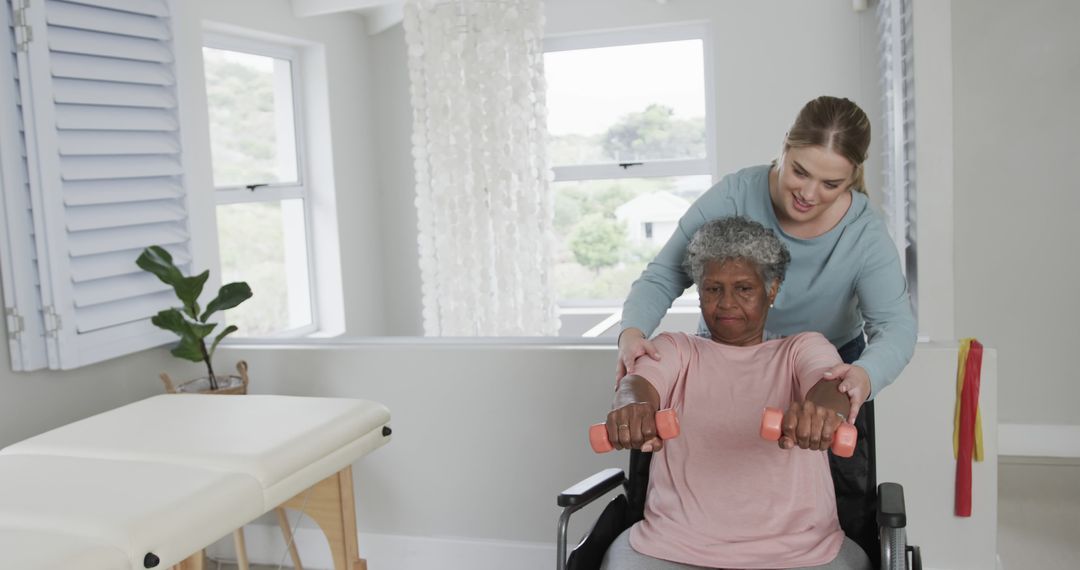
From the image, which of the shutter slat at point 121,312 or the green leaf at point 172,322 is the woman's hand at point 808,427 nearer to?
the green leaf at point 172,322

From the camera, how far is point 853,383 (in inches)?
63.4

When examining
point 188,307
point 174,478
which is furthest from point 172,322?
point 174,478

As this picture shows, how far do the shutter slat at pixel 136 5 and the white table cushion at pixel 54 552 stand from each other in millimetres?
1652

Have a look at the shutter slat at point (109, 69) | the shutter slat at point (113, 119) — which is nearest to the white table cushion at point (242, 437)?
the shutter slat at point (113, 119)

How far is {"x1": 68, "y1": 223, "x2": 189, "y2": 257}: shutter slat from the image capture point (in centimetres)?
256

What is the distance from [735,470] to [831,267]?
0.49 meters

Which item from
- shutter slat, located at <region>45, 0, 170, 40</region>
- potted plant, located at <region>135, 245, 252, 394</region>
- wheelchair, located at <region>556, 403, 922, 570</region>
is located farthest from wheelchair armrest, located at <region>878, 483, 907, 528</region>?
shutter slat, located at <region>45, 0, 170, 40</region>

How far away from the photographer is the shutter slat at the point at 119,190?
252 centimetres

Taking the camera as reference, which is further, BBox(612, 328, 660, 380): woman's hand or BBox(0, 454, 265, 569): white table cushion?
BBox(612, 328, 660, 380): woman's hand

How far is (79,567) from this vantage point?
4.37 feet

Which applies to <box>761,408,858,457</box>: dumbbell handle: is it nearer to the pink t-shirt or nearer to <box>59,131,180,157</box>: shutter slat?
the pink t-shirt

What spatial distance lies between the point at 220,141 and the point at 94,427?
2436mm

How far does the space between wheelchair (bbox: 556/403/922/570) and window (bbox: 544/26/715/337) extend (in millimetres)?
2682

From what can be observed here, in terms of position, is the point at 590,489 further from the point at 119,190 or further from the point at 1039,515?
the point at 1039,515
